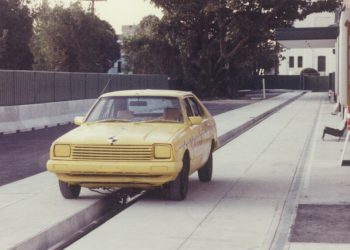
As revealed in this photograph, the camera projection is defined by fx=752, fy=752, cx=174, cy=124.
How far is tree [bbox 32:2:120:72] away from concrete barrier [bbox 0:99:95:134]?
3637 centimetres

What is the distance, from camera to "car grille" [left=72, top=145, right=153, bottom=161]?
10266mm

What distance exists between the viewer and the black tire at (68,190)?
10.7 m

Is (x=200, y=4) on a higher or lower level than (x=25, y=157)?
higher

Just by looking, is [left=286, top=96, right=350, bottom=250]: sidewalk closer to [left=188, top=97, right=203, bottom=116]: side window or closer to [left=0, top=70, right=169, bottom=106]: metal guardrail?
[left=188, top=97, right=203, bottom=116]: side window

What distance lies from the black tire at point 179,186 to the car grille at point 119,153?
2.13 feet

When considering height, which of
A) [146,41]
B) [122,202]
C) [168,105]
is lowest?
[122,202]

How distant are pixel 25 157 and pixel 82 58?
2029 inches

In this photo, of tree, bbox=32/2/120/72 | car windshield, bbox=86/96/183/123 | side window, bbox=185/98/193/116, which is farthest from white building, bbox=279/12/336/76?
car windshield, bbox=86/96/183/123

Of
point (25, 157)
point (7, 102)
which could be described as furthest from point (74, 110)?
point (25, 157)

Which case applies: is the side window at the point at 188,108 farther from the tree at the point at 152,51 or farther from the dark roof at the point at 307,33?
the tree at the point at 152,51

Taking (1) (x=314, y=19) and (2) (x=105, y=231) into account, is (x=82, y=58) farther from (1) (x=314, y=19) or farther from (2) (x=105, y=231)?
(2) (x=105, y=231)

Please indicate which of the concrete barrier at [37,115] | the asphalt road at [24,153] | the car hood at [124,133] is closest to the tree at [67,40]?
the concrete barrier at [37,115]

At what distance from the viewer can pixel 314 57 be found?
10744cm

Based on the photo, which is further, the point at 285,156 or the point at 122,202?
the point at 285,156
